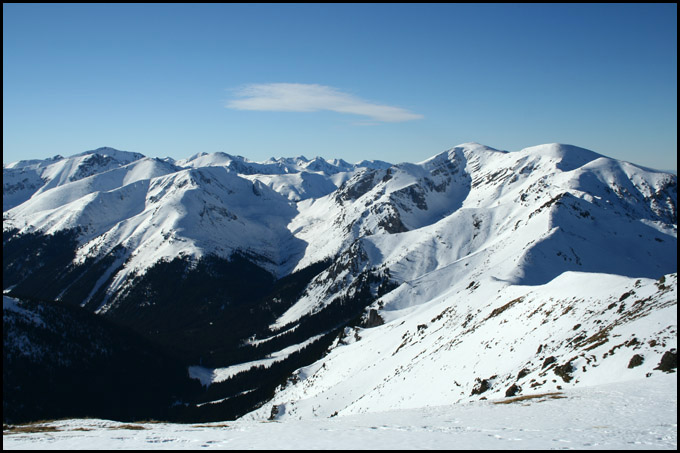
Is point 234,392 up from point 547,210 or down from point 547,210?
down

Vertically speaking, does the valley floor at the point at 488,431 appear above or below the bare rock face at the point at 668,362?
below

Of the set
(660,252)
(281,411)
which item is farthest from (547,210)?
(281,411)

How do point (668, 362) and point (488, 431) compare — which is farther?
point (668, 362)

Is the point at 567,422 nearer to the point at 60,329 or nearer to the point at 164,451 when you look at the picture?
the point at 164,451

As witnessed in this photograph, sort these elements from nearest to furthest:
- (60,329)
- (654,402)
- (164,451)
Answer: (164,451) → (654,402) → (60,329)

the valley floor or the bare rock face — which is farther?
the bare rock face

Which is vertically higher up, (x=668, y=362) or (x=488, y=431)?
(x=668, y=362)

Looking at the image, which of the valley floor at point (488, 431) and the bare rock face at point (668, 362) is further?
the bare rock face at point (668, 362)

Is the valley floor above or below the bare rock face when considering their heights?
below
